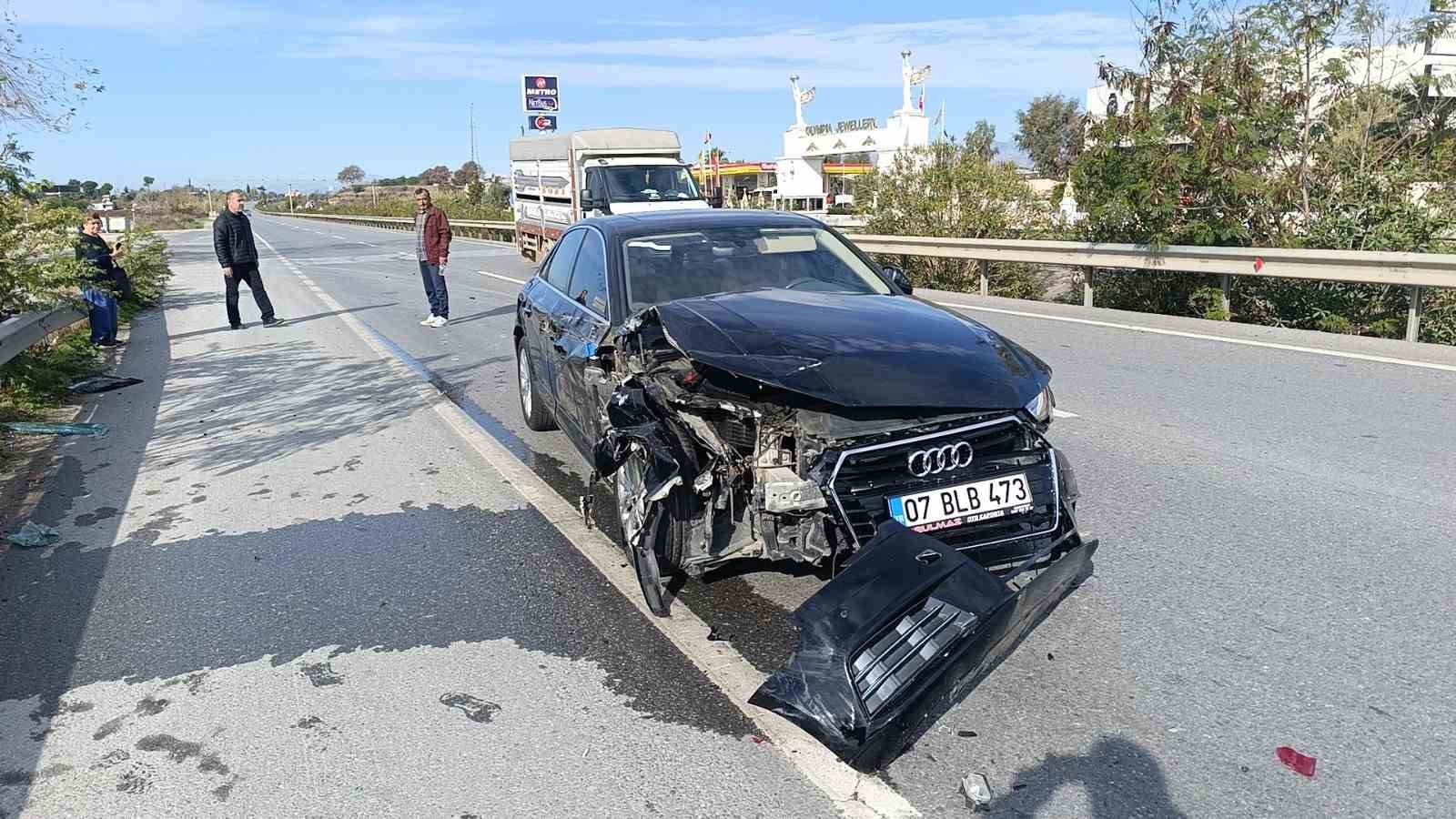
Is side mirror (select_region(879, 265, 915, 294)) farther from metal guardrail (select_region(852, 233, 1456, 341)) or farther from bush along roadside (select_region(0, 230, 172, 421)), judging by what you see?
bush along roadside (select_region(0, 230, 172, 421))

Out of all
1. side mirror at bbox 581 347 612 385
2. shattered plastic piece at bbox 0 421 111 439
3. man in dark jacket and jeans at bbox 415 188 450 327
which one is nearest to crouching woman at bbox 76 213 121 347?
man in dark jacket and jeans at bbox 415 188 450 327

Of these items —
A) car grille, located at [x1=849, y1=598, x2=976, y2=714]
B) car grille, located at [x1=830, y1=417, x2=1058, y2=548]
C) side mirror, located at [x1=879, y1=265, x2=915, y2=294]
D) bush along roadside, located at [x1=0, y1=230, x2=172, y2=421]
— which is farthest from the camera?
bush along roadside, located at [x1=0, y1=230, x2=172, y2=421]

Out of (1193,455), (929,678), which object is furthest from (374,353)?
(929,678)

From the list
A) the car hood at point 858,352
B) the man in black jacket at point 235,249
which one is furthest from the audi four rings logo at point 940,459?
the man in black jacket at point 235,249

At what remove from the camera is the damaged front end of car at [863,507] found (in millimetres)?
2947

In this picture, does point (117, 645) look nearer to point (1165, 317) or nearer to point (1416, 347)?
point (1416, 347)

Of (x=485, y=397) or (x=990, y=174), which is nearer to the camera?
(x=485, y=397)

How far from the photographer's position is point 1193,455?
6.00m

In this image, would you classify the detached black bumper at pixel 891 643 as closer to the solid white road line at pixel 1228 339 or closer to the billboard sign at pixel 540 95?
the solid white road line at pixel 1228 339

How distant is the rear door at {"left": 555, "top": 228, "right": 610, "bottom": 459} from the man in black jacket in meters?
9.46

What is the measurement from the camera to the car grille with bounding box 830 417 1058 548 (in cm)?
343

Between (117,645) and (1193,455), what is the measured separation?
18.2 feet

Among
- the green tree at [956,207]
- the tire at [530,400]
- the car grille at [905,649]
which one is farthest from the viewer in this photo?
the green tree at [956,207]

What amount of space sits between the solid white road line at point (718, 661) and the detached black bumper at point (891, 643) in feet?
0.33
